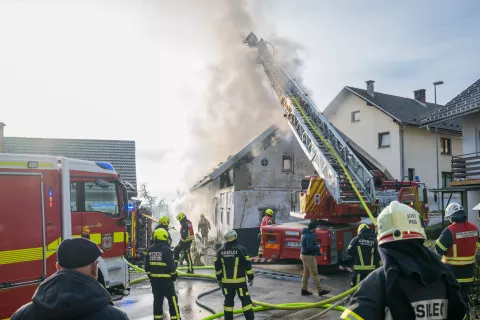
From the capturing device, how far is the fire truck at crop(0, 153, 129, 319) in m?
5.93

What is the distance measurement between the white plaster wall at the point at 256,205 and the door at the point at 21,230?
42.2 ft

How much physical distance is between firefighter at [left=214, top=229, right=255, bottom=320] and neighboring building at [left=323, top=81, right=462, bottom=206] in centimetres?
1914

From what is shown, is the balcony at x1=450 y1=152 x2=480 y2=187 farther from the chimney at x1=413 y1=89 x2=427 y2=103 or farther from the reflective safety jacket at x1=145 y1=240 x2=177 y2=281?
the chimney at x1=413 y1=89 x2=427 y2=103

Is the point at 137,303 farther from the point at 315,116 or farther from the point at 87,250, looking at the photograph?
the point at 315,116

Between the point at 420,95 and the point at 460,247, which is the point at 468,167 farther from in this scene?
the point at 420,95

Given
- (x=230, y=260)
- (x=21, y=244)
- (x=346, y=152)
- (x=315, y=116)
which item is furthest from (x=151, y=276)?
(x=315, y=116)

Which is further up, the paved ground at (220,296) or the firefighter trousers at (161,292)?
the firefighter trousers at (161,292)

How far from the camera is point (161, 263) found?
20.8 ft

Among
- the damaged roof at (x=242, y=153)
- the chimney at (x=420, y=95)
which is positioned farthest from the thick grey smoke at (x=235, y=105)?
the chimney at (x=420, y=95)

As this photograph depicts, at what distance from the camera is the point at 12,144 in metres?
19.2

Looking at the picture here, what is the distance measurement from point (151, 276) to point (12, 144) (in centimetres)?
1596

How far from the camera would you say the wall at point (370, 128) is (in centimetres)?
2407

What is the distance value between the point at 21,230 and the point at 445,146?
2514 cm

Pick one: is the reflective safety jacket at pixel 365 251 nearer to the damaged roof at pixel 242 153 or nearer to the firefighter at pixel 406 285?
the firefighter at pixel 406 285
